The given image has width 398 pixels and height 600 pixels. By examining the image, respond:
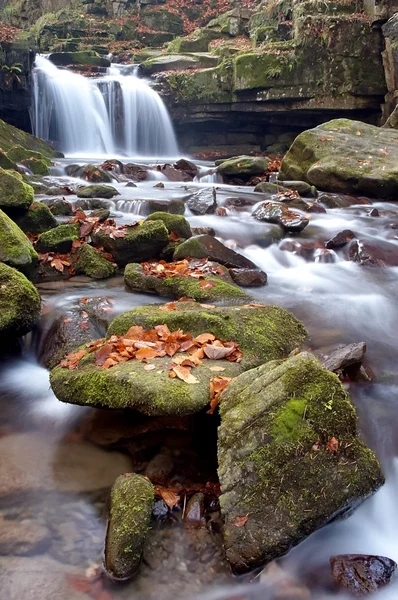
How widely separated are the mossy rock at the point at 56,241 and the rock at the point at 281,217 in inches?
146

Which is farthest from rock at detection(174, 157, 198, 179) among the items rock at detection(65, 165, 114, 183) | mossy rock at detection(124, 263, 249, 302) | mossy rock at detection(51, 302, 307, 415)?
mossy rock at detection(51, 302, 307, 415)

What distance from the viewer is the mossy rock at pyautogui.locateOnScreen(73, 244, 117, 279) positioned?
6.44 metres

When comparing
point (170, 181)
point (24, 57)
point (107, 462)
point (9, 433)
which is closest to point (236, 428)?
point (107, 462)

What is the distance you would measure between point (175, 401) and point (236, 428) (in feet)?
1.50

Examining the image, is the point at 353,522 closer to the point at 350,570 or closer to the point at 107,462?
the point at 350,570

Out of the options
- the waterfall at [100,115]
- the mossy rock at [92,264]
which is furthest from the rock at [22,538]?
the waterfall at [100,115]

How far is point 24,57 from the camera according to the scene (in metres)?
17.5

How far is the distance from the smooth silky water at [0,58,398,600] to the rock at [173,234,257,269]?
65 cm

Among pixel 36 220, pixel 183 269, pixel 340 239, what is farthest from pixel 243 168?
pixel 183 269

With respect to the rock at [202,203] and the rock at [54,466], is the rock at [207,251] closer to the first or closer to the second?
the rock at [202,203]

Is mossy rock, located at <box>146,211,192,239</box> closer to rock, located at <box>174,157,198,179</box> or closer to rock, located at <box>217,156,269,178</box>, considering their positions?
rock, located at <box>217,156,269,178</box>

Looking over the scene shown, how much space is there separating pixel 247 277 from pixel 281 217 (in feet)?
9.22

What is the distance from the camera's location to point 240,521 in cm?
249

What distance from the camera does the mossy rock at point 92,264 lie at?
6.44 meters
